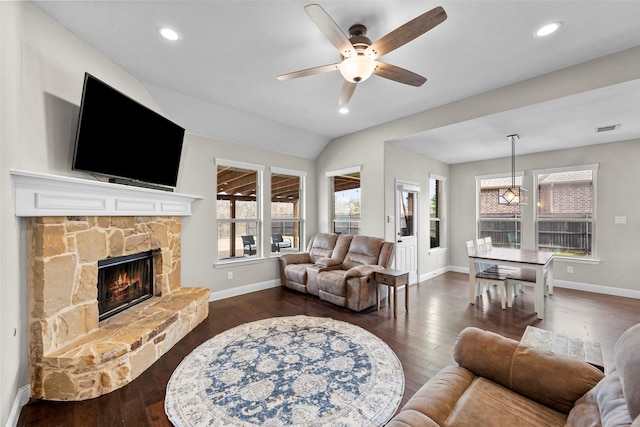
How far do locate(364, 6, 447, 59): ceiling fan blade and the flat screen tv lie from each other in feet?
7.93

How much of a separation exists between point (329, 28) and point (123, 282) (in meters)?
3.39

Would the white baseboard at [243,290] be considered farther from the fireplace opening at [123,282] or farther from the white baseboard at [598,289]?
the white baseboard at [598,289]

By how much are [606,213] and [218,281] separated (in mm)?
7042

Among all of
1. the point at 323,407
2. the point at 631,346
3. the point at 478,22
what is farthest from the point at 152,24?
the point at 631,346

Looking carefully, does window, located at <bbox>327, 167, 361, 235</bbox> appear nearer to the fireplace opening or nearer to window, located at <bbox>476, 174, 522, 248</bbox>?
window, located at <bbox>476, 174, 522, 248</bbox>

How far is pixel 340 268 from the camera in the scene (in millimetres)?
4707

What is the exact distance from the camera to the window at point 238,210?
4664 mm

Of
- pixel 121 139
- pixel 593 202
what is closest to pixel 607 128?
pixel 593 202

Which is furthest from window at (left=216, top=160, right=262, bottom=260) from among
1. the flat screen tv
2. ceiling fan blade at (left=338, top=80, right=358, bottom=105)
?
ceiling fan blade at (left=338, top=80, right=358, bottom=105)

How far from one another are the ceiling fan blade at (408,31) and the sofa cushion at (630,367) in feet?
Answer: 6.17

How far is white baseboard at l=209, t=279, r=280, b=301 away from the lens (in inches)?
174

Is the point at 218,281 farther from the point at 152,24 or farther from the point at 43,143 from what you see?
the point at 152,24

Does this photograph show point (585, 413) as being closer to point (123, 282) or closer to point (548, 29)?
point (548, 29)

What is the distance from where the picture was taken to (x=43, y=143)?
2268mm
